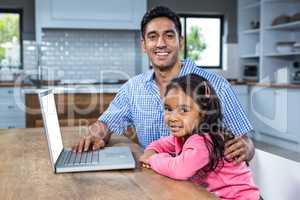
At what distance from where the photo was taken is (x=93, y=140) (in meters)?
1.54

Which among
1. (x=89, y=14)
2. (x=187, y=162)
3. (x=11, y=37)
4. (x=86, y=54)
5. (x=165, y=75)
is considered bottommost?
(x=187, y=162)

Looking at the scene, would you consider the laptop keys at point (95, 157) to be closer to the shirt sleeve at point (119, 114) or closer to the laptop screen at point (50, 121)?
the laptop screen at point (50, 121)

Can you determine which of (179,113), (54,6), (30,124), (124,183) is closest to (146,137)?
(179,113)

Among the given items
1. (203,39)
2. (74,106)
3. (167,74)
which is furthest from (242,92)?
(167,74)

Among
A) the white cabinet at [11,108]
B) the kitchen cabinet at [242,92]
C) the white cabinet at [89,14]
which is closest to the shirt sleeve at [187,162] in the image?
the white cabinet at [11,108]

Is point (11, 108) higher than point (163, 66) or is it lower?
lower

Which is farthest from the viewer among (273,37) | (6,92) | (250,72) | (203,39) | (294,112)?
(203,39)

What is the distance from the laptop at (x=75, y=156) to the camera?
1.17 metres

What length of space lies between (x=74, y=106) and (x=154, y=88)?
2.46m

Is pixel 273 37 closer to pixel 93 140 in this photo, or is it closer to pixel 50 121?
pixel 93 140

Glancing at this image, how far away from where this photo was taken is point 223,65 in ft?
19.9

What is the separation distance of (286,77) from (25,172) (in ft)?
14.3

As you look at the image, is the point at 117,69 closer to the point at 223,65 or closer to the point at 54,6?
the point at 54,6

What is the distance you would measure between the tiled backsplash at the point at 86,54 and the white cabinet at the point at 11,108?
0.71 meters
